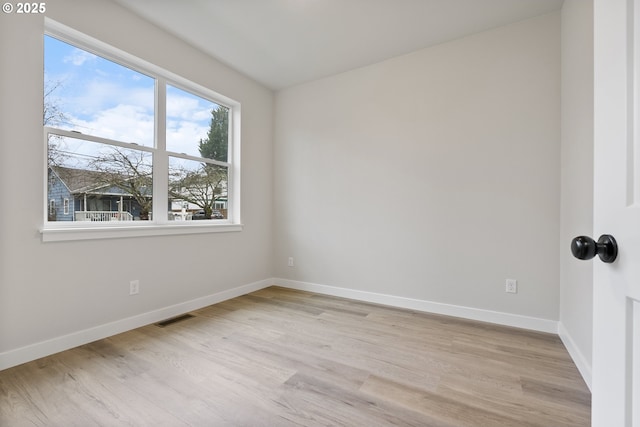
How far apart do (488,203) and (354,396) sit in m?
2.01

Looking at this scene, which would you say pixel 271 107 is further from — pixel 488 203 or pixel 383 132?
pixel 488 203

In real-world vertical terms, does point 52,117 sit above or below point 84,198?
above

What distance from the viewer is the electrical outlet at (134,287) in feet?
7.79

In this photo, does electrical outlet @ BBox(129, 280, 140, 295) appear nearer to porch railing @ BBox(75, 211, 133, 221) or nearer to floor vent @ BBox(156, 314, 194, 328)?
floor vent @ BBox(156, 314, 194, 328)

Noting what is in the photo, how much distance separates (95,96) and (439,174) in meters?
3.09

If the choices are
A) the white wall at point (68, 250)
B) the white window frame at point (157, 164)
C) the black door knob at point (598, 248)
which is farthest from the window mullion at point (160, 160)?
the black door knob at point (598, 248)

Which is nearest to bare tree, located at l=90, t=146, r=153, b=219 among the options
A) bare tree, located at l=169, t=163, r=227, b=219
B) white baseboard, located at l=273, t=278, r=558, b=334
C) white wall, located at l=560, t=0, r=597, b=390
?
bare tree, located at l=169, t=163, r=227, b=219

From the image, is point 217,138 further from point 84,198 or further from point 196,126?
point 84,198

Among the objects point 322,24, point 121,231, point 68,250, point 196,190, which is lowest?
point 68,250

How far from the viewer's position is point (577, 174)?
1.88 m

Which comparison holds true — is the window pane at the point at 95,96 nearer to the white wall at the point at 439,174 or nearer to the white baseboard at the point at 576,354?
the white wall at the point at 439,174

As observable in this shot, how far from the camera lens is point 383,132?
308 cm

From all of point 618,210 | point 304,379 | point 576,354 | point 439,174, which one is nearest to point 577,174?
point 439,174

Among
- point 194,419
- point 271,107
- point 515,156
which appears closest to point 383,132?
point 515,156
